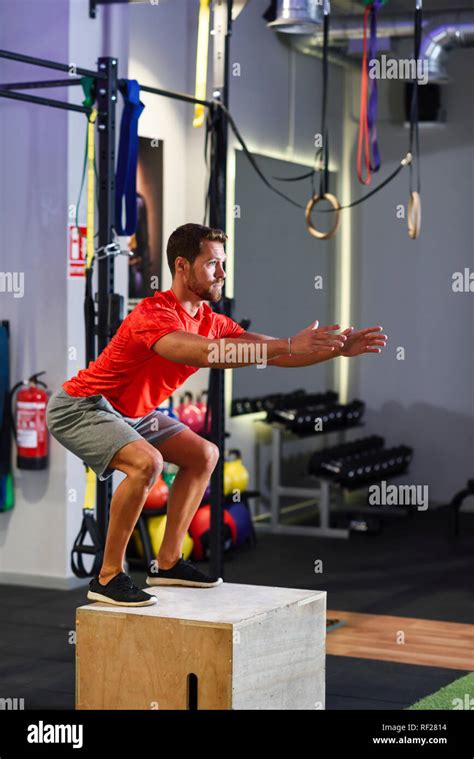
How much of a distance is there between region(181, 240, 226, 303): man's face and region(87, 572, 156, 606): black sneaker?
0.93 metres

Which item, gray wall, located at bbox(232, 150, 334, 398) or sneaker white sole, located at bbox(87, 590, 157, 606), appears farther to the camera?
gray wall, located at bbox(232, 150, 334, 398)

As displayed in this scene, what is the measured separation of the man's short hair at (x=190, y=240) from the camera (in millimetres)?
3934

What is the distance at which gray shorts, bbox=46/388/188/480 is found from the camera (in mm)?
3931

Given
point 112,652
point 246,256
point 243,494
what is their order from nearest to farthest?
point 112,652 → point 243,494 → point 246,256

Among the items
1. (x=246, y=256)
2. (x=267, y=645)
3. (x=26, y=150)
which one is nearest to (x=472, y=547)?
(x=246, y=256)

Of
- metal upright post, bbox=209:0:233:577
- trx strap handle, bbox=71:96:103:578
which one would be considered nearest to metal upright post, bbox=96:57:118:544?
trx strap handle, bbox=71:96:103:578

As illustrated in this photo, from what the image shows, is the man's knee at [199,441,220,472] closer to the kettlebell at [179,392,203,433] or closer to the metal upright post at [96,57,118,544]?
the metal upright post at [96,57,118,544]

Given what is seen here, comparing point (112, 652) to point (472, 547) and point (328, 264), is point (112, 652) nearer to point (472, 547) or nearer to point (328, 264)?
point (472, 547)

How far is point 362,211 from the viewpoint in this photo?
9906mm

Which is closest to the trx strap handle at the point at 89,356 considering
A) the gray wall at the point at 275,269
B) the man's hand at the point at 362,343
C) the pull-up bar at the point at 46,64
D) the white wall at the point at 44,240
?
the pull-up bar at the point at 46,64

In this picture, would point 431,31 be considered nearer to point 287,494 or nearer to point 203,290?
point 287,494

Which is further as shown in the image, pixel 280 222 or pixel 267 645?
pixel 280 222

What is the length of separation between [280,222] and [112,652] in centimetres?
543

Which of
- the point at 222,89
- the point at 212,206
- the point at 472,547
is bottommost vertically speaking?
the point at 472,547
